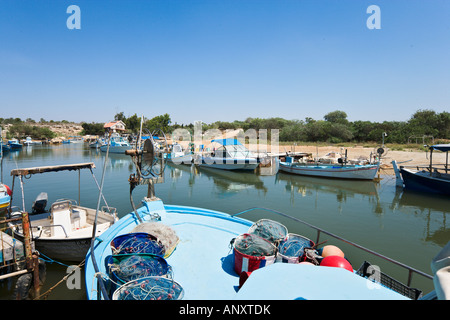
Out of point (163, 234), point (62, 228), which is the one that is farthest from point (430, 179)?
point (62, 228)

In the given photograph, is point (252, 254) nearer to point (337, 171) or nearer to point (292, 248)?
point (292, 248)

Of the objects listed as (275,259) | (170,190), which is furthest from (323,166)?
(275,259)

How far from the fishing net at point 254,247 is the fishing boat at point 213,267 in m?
0.02

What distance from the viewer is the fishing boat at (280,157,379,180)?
72.7 ft

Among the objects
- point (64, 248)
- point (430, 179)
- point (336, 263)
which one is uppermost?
point (336, 263)

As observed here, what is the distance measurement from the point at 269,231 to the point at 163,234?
2.40m

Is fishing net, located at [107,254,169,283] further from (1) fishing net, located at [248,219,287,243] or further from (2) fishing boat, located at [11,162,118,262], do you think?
(2) fishing boat, located at [11,162,118,262]

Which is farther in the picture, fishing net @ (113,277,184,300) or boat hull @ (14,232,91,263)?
boat hull @ (14,232,91,263)

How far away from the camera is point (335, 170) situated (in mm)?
23438

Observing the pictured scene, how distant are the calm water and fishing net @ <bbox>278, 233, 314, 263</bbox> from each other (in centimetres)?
474

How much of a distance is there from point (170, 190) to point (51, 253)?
38.8 feet

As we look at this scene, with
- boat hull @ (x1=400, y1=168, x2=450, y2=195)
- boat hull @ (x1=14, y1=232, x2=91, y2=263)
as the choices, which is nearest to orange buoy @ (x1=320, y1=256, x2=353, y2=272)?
boat hull @ (x1=14, y1=232, x2=91, y2=263)

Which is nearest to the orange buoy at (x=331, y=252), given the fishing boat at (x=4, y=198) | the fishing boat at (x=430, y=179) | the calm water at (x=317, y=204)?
the calm water at (x=317, y=204)
